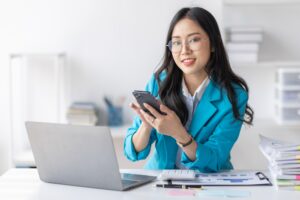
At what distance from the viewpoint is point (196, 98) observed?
2.32m

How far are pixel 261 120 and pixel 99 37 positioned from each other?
1201 millimetres

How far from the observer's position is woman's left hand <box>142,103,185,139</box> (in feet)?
6.64

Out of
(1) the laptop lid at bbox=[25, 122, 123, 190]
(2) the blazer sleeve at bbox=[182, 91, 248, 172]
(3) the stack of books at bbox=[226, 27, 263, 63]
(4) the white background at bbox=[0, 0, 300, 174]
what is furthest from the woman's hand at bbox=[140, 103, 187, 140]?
(4) the white background at bbox=[0, 0, 300, 174]

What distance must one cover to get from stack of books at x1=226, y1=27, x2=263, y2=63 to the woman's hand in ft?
5.56

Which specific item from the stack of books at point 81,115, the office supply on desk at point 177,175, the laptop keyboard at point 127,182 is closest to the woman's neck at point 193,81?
the office supply on desk at point 177,175

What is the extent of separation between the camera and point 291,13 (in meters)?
3.82

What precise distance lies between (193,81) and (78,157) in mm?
645

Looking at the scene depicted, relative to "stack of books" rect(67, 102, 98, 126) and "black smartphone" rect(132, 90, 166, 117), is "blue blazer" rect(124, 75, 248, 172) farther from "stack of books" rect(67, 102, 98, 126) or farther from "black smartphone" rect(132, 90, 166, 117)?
"stack of books" rect(67, 102, 98, 126)

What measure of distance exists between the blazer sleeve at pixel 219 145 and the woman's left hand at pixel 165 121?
12cm

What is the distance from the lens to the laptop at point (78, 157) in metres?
1.87
